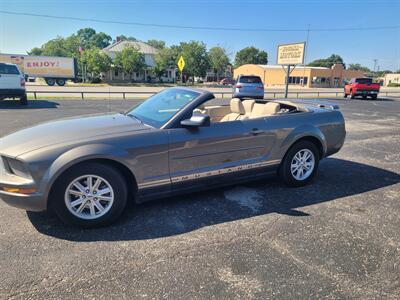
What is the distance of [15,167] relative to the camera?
3.11 metres

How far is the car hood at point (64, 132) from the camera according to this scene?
126 inches

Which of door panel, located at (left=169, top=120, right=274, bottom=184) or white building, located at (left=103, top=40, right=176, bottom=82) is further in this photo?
white building, located at (left=103, top=40, right=176, bottom=82)

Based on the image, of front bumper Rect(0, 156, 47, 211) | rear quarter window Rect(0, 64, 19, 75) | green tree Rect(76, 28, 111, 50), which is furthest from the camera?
green tree Rect(76, 28, 111, 50)

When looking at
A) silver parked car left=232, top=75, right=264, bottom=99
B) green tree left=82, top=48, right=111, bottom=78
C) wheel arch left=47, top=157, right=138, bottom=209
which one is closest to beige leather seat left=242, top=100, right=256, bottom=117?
wheel arch left=47, top=157, right=138, bottom=209

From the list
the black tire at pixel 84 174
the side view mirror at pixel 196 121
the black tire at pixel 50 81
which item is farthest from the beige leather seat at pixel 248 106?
the black tire at pixel 50 81

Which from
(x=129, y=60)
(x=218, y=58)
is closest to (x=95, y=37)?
(x=218, y=58)

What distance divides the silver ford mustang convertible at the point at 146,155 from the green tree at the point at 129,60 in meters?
56.8

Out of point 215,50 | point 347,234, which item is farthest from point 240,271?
point 215,50

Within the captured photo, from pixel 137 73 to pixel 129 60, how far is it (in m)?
7.89

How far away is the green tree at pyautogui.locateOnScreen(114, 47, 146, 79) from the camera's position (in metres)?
57.8

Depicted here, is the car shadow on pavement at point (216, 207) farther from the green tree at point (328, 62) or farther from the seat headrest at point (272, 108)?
the green tree at point (328, 62)

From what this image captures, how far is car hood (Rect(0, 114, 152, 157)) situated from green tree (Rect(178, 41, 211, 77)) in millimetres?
64173

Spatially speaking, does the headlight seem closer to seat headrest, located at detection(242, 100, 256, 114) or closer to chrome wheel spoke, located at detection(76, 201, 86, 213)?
chrome wheel spoke, located at detection(76, 201, 86, 213)

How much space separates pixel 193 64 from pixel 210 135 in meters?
64.9
